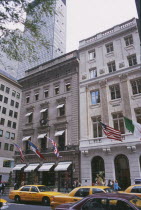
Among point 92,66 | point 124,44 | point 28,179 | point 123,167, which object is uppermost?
point 124,44

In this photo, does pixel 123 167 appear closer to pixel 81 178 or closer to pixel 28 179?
pixel 81 178

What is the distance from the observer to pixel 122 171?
19219mm

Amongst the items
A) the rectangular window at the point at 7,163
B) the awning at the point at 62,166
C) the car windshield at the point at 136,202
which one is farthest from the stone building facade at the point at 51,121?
the rectangular window at the point at 7,163

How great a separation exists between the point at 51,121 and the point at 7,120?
2707cm

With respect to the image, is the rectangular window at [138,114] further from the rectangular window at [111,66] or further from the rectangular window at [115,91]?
the rectangular window at [111,66]

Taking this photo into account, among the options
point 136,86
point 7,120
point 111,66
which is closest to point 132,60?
point 111,66

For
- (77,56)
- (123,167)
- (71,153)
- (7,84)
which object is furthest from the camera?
(7,84)

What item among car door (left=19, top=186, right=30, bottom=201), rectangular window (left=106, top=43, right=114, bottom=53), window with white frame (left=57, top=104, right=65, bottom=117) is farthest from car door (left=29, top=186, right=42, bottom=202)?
rectangular window (left=106, top=43, right=114, bottom=53)

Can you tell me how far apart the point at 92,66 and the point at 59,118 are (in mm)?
9122

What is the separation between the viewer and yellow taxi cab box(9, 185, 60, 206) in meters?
13.9

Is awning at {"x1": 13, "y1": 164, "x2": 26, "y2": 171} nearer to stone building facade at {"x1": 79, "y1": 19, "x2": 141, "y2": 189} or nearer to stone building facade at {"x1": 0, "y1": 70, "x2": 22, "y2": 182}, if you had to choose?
stone building facade at {"x1": 79, "y1": 19, "x2": 141, "y2": 189}

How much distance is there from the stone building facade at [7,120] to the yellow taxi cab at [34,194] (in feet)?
104

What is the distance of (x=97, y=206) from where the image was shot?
5.31m

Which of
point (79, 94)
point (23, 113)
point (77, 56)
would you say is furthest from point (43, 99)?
point (77, 56)
